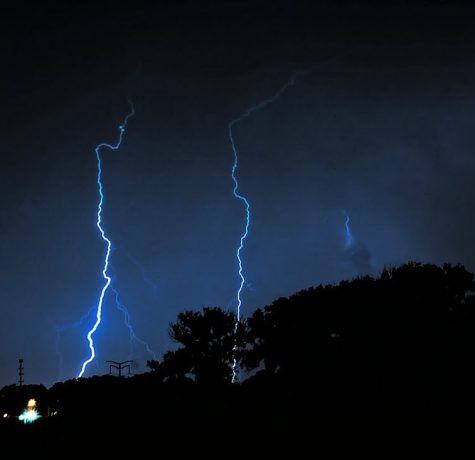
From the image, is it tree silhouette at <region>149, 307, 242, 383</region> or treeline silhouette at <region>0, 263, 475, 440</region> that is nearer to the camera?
treeline silhouette at <region>0, 263, 475, 440</region>

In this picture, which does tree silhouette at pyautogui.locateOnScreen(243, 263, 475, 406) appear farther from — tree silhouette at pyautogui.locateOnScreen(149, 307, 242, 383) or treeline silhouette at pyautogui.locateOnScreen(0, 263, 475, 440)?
tree silhouette at pyautogui.locateOnScreen(149, 307, 242, 383)

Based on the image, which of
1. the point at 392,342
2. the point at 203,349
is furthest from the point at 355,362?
the point at 203,349

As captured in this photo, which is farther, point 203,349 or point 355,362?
point 203,349

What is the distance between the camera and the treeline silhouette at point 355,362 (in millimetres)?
13352

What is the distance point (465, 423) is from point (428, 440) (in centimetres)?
140

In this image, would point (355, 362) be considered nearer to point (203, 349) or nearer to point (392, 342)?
point (392, 342)

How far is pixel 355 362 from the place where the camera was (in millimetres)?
15258

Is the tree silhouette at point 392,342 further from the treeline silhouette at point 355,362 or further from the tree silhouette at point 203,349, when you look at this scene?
the tree silhouette at point 203,349

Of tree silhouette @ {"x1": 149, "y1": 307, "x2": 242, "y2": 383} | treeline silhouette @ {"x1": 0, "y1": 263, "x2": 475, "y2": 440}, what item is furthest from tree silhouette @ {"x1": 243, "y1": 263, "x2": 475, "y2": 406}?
tree silhouette @ {"x1": 149, "y1": 307, "x2": 242, "y2": 383}

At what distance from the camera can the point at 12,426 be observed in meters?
15.2

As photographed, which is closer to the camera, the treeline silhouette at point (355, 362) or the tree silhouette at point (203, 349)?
the treeline silhouette at point (355, 362)

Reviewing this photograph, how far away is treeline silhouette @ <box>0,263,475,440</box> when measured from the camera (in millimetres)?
13352

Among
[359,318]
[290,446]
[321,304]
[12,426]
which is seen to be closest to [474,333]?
[359,318]

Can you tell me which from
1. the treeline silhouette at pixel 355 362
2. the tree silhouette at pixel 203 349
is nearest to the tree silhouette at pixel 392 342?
the treeline silhouette at pixel 355 362
